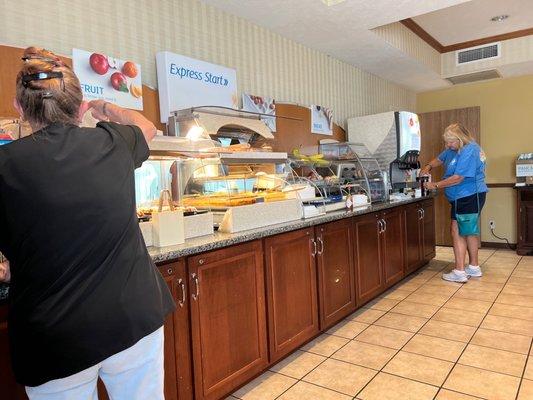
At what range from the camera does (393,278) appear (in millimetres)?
3979

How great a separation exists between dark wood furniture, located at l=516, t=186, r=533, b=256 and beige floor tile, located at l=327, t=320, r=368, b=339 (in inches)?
142

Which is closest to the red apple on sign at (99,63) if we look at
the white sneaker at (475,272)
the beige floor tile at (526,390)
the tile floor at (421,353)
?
the tile floor at (421,353)

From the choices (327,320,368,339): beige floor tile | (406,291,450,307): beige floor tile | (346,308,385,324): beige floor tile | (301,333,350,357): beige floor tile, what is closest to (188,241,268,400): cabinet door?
(301,333,350,357): beige floor tile

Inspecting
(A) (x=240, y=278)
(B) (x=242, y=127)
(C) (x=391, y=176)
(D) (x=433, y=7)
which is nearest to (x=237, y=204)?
(A) (x=240, y=278)

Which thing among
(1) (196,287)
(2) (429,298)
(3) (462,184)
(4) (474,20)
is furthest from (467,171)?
(1) (196,287)

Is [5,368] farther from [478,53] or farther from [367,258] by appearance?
[478,53]

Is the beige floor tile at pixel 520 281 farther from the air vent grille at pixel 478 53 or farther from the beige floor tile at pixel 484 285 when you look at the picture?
the air vent grille at pixel 478 53

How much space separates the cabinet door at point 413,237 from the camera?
4.28m

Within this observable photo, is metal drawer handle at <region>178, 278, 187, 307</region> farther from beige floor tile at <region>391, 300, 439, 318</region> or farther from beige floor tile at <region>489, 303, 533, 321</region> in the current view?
beige floor tile at <region>489, 303, 533, 321</region>

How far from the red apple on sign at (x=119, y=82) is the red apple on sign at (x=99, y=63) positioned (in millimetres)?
62

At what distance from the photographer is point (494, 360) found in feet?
8.25

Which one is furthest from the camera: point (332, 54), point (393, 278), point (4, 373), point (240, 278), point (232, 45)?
point (332, 54)

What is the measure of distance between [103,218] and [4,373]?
0.79 m

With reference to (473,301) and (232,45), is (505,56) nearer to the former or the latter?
(473,301)
